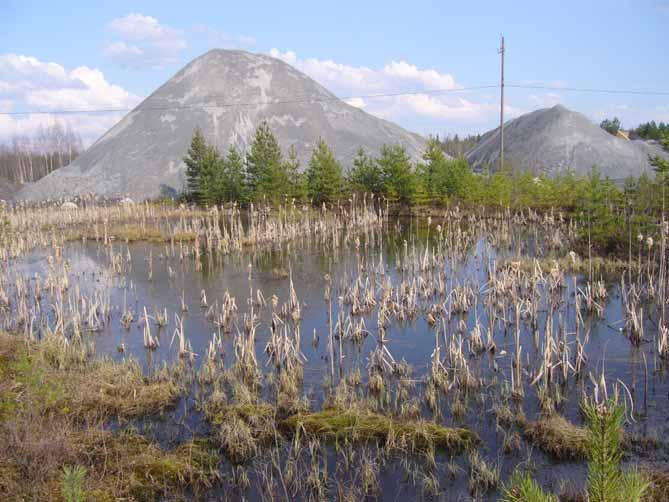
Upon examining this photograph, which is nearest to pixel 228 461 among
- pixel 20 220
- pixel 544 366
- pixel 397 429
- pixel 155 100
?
pixel 397 429

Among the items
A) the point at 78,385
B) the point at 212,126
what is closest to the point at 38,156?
the point at 212,126

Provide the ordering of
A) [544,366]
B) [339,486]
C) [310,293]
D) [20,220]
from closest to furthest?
[339,486], [544,366], [310,293], [20,220]

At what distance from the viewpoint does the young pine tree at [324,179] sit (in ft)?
104

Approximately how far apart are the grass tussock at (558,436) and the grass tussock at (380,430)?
0.69 m

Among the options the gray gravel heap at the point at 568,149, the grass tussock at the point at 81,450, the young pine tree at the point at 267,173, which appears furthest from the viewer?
the gray gravel heap at the point at 568,149

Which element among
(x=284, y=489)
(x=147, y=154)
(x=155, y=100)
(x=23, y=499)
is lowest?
(x=284, y=489)

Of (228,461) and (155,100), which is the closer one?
(228,461)

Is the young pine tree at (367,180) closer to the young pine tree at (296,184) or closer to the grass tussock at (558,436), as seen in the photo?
the young pine tree at (296,184)

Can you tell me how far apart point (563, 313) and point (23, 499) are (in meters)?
10.0

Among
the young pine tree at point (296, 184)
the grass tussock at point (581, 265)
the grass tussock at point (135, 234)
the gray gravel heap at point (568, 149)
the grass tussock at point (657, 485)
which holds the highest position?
the gray gravel heap at point (568, 149)

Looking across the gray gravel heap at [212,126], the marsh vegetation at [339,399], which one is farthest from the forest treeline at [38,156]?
the marsh vegetation at [339,399]

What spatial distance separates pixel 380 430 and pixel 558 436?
6.76ft

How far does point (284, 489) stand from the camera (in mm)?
6125

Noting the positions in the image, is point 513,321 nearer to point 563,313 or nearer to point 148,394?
point 563,313
